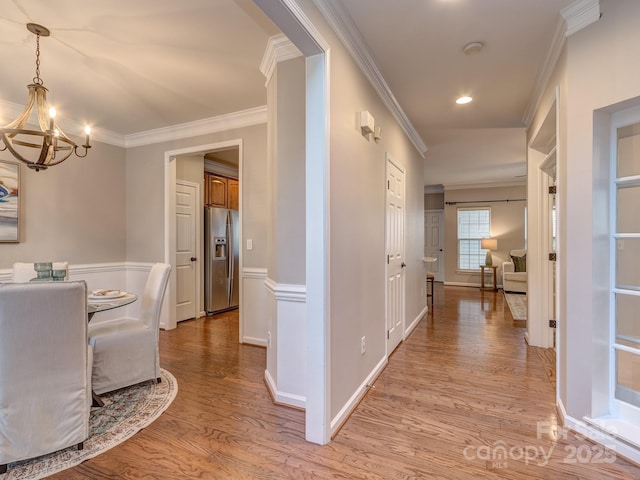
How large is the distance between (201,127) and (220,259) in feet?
6.63

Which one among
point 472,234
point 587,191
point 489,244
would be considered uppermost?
point 587,191

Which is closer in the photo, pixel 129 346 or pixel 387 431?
pixel 387 431

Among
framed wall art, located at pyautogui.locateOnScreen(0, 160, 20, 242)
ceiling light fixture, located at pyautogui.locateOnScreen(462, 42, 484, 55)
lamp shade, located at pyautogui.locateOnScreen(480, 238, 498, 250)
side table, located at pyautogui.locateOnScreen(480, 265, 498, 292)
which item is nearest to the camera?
ceiling light fixture, located at pyautogui.locateOnScreen(462, 42, 484, 55)

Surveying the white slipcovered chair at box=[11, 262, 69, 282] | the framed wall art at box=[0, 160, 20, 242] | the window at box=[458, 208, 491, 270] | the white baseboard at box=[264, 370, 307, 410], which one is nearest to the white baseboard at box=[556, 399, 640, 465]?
the white baseboard at box=[264, 370, 307, 410]

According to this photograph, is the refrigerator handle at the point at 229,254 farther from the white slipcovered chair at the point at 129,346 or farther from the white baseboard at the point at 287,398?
the white baseboard at the point at 287,398

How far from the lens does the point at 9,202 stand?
3.50 m

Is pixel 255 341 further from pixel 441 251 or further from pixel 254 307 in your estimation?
pixel 441 251

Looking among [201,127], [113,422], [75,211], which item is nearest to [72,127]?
[75,211]

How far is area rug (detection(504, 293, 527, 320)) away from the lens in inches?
201

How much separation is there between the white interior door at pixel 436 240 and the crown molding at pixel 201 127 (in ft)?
22.6

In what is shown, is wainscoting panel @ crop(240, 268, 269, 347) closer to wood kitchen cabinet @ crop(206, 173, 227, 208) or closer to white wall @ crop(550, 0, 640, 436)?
wood kitchen cabinet @ crop(206, 173, 227, 208)

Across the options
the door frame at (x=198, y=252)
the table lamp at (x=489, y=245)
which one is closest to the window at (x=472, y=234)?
the table lamp at (x=489, y=245)

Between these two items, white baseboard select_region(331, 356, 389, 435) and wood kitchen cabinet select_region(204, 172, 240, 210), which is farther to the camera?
wood kitchen cabinet select_region(204, 172, 240, 210)

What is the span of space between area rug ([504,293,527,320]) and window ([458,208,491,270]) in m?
1.62
